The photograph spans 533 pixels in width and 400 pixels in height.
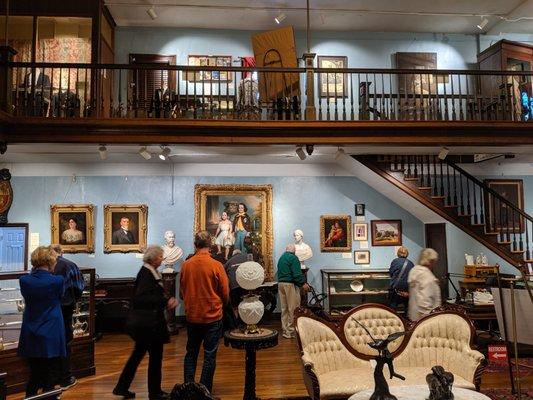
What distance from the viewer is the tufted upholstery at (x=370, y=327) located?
4648 millimetres

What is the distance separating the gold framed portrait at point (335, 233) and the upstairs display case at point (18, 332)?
5160 mm

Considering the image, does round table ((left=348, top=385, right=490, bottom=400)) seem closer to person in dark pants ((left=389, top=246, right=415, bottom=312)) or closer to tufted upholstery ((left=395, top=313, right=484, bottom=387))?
tufted upholstery ((left=395, top=313, right=484, bottom=387))

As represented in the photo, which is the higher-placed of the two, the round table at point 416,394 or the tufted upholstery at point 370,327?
the tufted upholstery at point 370,327

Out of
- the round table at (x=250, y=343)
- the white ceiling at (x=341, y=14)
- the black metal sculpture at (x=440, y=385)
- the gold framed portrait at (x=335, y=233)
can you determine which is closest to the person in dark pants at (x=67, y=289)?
the round table at (x=250, y=343)

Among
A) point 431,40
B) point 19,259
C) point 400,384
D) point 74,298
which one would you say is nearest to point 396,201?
point 431,40

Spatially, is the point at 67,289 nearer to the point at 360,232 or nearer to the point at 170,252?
the point at 170,252

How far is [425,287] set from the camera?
5.22 meters

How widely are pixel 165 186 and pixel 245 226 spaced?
1955 mm

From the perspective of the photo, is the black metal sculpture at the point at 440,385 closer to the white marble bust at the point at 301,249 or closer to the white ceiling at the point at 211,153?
the white ceiling at the point at 211,153

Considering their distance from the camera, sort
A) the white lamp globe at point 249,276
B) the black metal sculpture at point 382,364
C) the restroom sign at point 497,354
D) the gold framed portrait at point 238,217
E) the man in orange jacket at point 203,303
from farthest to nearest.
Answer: the gold framed portrait at point 238,217, the restroom sign at point 497,354, the man in orange jacket at point 203,303, the white lamp globe at point 249,276, the black metal sculpture at point 382,364

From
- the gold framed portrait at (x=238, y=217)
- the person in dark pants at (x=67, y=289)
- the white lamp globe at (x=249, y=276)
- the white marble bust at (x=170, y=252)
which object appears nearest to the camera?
the white lamp globe at (x=249, y=276)

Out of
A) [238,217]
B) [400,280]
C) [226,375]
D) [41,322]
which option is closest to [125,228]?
[238,217]

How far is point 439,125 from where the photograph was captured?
727 centimetres

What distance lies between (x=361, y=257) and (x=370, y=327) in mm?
5176
